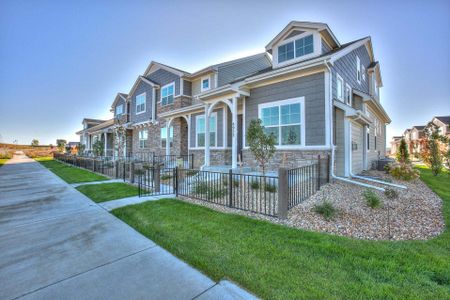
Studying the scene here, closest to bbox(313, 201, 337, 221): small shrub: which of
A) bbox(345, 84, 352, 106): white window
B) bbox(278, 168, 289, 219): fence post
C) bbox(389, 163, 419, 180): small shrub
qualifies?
bbox(278, 168, 289, 219): fence post

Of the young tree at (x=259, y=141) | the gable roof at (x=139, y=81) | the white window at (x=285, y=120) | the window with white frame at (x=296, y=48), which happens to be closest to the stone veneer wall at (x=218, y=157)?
the white window at (x=285, y=120)

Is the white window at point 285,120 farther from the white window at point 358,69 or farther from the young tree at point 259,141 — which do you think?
the white window at point 358,69

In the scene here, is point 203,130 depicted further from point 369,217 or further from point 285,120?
point 369,217

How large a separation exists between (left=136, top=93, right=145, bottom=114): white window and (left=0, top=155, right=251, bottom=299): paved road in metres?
15.4

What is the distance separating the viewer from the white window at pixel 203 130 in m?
12.5

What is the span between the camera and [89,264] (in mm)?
3053

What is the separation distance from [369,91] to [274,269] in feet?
54.4

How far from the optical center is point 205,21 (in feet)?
41.1

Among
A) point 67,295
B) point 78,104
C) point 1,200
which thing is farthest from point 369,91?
point 78,104

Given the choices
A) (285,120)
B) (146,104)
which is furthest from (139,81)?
(285,120)

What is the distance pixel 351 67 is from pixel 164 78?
13.8 metres

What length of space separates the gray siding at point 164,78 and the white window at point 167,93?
41 centimetres

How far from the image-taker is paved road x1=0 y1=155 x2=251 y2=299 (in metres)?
2.42

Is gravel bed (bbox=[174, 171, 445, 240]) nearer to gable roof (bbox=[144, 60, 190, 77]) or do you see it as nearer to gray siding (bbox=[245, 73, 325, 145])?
gray siding (bbox=[245, 73, 325, 145])
